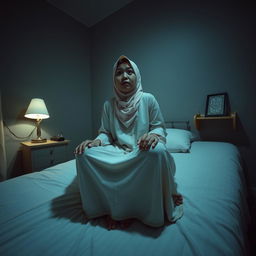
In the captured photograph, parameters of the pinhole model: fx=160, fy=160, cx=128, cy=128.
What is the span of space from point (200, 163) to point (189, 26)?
6.16 feet

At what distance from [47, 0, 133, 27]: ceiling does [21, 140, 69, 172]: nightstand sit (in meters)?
2.21

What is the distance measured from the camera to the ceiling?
100 inches

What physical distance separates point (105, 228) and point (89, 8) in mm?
3240

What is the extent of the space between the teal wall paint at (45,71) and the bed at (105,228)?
1.48 m

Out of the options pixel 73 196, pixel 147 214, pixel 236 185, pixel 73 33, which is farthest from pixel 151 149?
pixel 73 33

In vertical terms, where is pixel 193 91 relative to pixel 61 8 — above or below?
below

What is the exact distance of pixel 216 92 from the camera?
79.7 inches

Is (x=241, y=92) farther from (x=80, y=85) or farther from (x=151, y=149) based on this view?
(x=80, y=85)

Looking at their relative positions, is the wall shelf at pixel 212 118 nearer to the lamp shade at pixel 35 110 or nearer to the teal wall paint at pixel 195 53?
the teal wall paint at pixel 195 53

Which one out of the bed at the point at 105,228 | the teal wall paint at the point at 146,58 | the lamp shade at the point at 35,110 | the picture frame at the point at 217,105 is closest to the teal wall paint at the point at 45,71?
the teal wall paint at the point at 146,58

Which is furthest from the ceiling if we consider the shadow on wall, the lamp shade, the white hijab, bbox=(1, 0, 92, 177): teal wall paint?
the shadow on wall

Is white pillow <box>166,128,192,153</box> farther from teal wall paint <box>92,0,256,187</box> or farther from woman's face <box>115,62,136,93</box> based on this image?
woman's face <box>115,62,136,93</box>

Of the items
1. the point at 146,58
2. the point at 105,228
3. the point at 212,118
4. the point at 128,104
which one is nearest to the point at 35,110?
the point at 128,104

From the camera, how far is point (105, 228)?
637 mm
